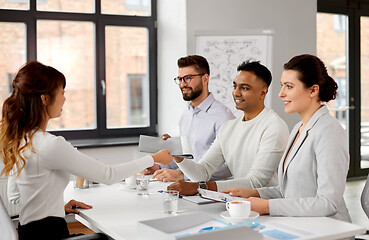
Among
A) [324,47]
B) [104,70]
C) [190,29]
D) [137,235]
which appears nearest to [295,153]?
[137,235]

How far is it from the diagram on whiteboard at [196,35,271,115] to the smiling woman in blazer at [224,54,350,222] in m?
2.70

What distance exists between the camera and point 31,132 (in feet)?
7.02

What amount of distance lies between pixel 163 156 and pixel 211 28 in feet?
10.1

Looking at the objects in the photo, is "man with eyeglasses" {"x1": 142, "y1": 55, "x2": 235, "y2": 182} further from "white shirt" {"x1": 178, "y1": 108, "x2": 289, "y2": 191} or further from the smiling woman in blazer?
the smiling woman in blazer

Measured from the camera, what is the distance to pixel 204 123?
3738 mm

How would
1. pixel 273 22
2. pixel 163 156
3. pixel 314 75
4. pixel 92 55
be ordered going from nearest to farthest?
pixel 314 75 < pixel 163 156 < pixel 92 55 < pixel 273 22

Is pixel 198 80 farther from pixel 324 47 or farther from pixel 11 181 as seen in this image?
pixel 324 47

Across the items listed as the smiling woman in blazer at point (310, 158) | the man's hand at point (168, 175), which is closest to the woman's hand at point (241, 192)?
the smiling woman in blazer at point (310, 158)

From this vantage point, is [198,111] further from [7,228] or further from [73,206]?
[7,228]

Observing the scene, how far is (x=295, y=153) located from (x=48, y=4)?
12.5 feet

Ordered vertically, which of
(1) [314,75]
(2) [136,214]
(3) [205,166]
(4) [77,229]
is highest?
(1) [314,75]

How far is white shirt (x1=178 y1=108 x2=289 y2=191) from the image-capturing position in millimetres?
2754

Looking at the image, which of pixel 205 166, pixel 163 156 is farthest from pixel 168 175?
pixel 163 156

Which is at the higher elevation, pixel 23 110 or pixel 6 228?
pixel 23 110
